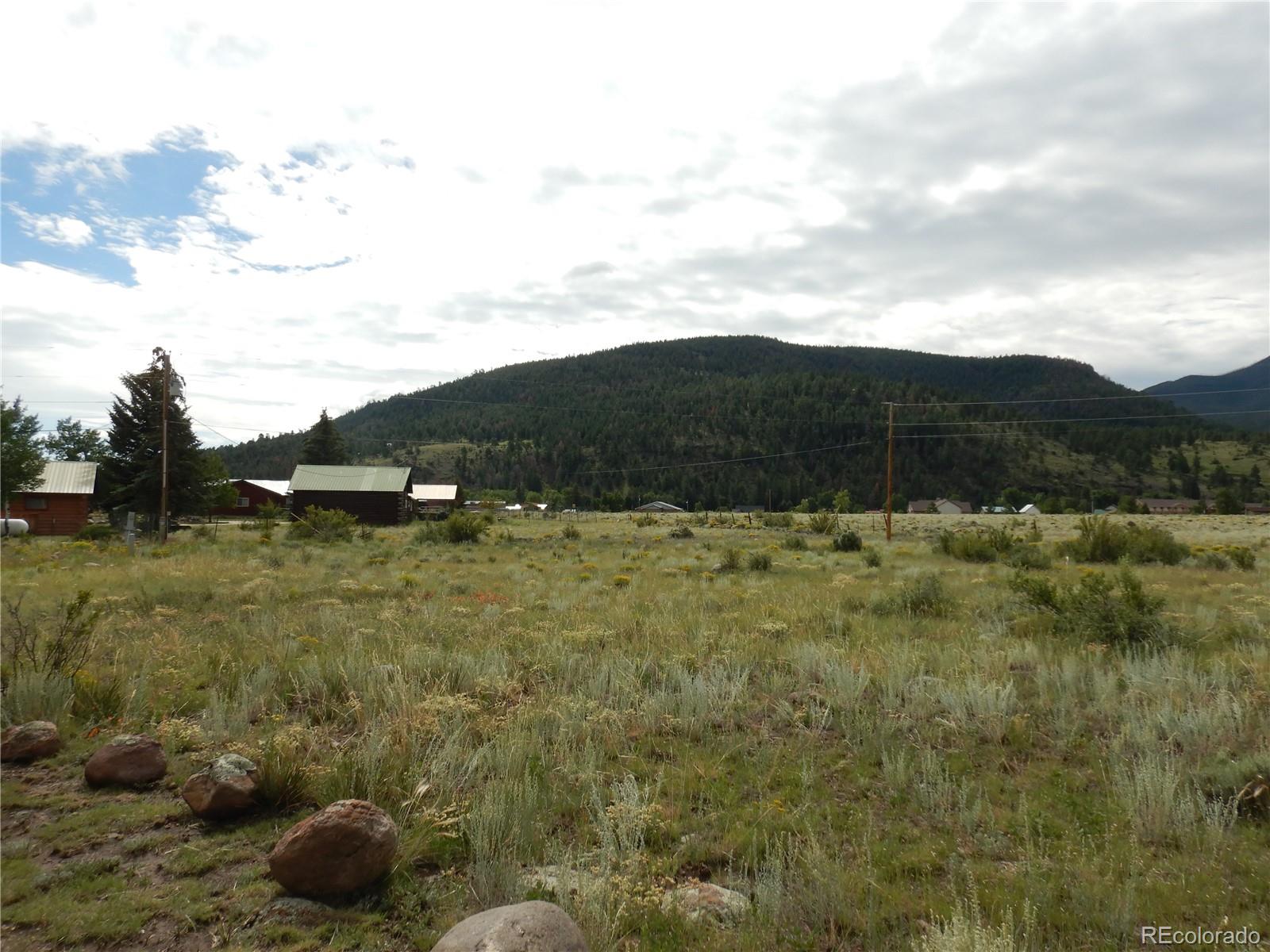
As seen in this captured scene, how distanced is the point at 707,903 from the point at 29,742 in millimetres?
5423

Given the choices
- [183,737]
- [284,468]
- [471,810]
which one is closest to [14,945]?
[471,810]

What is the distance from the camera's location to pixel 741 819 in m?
4.82

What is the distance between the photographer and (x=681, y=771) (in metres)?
5.51

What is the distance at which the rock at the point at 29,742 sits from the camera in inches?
213

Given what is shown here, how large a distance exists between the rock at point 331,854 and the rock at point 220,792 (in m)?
0.93

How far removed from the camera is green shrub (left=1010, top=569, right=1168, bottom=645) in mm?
9617

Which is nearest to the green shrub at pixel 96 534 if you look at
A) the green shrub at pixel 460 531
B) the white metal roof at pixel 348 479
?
the green shrub at pixel 460 531

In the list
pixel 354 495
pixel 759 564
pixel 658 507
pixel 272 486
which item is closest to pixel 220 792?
pixel 759 564

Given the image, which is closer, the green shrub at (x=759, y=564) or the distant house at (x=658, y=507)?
the green shrub at (x=759, y=564)

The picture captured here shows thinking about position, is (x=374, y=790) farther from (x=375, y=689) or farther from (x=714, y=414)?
(x=714, y=414)

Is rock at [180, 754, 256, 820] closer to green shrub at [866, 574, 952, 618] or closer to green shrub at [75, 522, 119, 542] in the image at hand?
green shrub at [866, 574, 952, 618]

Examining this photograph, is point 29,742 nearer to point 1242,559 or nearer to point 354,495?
point 1242,559

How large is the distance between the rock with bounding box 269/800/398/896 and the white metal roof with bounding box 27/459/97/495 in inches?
1840

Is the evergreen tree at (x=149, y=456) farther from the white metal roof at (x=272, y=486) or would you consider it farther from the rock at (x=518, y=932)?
the rock at (x=518, y=932)
